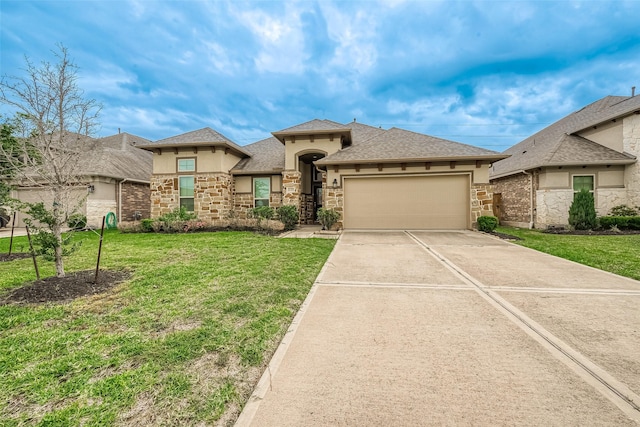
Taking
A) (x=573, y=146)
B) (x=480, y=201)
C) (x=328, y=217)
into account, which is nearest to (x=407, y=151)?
(x=480, y=201)

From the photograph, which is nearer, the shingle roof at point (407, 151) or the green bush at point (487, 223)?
the green bush at point (487, 223)

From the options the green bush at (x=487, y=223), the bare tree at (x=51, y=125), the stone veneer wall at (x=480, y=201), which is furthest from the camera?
the stone veneer wall at (x=480, y=201)

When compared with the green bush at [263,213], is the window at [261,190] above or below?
above

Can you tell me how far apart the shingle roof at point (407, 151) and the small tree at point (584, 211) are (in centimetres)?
386

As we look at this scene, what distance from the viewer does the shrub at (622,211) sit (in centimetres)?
1096

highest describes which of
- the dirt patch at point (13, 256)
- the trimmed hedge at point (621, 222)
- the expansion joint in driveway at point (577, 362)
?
the trimmed hedge at point (621, 222)

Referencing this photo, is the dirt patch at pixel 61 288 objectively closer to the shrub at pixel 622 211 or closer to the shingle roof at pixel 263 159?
the shingle roof at pixel 263 159

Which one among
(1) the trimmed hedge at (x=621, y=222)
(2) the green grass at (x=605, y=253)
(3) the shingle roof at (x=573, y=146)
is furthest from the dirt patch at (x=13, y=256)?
(1) the trimmed hedge at (x=621, y=222)

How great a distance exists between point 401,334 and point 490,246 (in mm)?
6210

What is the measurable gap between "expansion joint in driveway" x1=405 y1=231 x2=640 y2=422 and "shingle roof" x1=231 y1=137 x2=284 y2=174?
11460 mm

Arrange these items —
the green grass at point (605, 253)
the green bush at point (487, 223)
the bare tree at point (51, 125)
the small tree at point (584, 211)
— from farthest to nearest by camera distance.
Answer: the small tree at point (584, 211) → the green bush at point (487, 223) → the green grass at point (605, 253) → the bare tree at point (51, 125)

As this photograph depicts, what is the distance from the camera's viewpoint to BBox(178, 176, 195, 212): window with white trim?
1312cm

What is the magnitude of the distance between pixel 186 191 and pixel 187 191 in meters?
0.05

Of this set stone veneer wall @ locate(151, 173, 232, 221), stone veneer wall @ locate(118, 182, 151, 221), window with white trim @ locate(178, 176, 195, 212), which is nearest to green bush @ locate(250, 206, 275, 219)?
stone veneer wall @ locate(151, 173, 232, 221)
